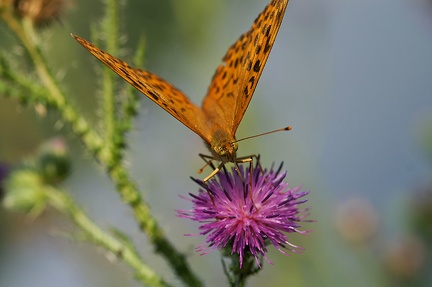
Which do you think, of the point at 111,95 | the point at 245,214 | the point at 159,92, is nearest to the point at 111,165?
the point at 111,95

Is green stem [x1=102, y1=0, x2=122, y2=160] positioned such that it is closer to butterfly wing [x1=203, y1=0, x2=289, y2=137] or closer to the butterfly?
the butterfly

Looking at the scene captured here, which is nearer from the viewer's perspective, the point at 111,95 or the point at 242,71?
the point at 242,71

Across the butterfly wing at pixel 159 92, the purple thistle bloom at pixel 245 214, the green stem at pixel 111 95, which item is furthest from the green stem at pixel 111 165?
the butterfly wing at pixel 159 92

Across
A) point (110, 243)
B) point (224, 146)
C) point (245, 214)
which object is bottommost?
point (110, 243)

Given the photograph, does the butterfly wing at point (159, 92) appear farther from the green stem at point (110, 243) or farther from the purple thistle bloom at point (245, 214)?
the green stem at point (110, 243)

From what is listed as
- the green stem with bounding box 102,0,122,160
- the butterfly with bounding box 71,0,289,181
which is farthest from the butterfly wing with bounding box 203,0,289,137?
the green stem with bounding box 102,0,122,160

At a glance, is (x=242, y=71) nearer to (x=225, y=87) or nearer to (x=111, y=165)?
(x=225, y=87)
